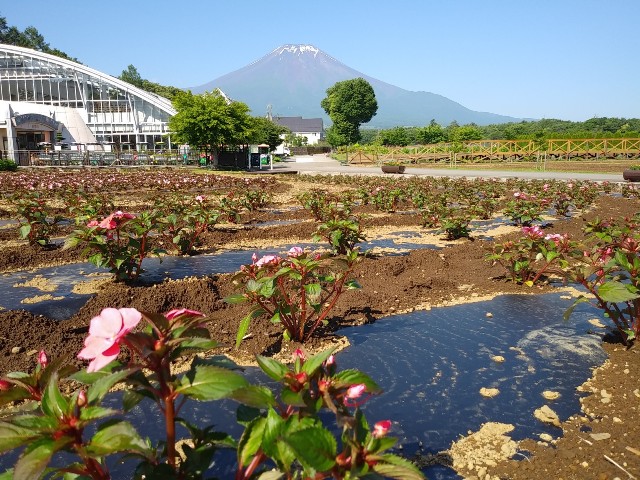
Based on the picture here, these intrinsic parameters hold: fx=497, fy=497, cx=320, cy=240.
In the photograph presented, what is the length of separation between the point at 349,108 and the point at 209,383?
8524cm

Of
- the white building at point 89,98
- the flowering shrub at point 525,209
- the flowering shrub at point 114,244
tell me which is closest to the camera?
the flowering shrub at point 114,244

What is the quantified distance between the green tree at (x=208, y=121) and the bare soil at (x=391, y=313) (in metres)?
21.9

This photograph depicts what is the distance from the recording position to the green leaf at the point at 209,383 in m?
1.12

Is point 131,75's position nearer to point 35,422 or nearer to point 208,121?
point 208,121

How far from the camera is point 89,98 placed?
4584cm

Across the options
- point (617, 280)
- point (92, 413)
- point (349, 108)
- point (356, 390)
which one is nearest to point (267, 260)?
point (356, 390)

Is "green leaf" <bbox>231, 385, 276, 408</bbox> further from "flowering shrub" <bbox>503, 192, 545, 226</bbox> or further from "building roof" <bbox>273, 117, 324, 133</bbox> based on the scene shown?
"building roof" <bbox>273, 117, 324, 133</bbox>

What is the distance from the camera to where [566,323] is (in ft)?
14.2

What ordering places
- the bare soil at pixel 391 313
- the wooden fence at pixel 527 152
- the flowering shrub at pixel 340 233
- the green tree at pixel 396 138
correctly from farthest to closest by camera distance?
the green tree at pixel 396 138 < the wooden fence at pixel 527 152 < the flowering shrub at pixel 340 233 < the bare soil at pixel 391 313

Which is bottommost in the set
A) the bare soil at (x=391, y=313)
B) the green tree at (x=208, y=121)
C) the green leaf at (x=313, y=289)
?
the bare soil at (x=391, y=313)

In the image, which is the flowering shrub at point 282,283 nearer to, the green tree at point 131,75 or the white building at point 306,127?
the green tree at point 131,75

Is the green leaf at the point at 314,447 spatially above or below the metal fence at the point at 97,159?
below

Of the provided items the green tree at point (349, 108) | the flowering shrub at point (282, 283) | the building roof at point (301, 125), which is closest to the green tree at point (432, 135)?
the green tree at point (349, 108)

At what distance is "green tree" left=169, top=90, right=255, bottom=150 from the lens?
96.7ft
